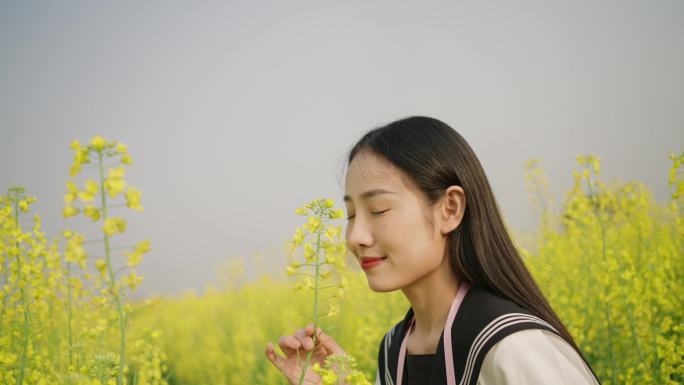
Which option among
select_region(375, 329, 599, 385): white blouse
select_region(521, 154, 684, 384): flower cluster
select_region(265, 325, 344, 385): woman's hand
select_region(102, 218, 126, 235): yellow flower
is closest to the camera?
select_region(102, 218, 126, 235): yellow flower

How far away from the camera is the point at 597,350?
4047 mm

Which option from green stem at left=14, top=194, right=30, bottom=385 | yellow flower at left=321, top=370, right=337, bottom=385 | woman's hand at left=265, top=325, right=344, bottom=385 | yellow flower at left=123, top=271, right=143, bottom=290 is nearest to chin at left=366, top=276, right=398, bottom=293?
woman's hand at left=265, top=325, right=344, bottom=385

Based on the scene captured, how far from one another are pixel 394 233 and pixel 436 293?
0.85ft

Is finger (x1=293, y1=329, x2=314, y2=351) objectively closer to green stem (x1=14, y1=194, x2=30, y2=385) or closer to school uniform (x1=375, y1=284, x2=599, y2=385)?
school uniform (x1=375, y1=284, x2=599, y2=385)

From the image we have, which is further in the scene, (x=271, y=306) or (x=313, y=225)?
(x=271, y=306)

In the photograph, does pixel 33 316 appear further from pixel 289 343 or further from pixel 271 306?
pixel 271 306

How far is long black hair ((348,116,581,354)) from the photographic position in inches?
66.9

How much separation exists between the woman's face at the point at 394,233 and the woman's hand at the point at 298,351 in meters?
0.26

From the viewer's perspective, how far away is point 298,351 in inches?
70.6

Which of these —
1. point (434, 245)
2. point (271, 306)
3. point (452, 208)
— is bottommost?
point (271, 306)

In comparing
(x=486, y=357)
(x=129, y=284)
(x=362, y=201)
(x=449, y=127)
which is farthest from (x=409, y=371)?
(x=129, y=284)

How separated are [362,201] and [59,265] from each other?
1.37 m

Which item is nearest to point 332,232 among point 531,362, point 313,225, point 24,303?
point 313,225

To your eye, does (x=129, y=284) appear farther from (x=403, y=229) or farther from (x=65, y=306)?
(x=65, y=306)
